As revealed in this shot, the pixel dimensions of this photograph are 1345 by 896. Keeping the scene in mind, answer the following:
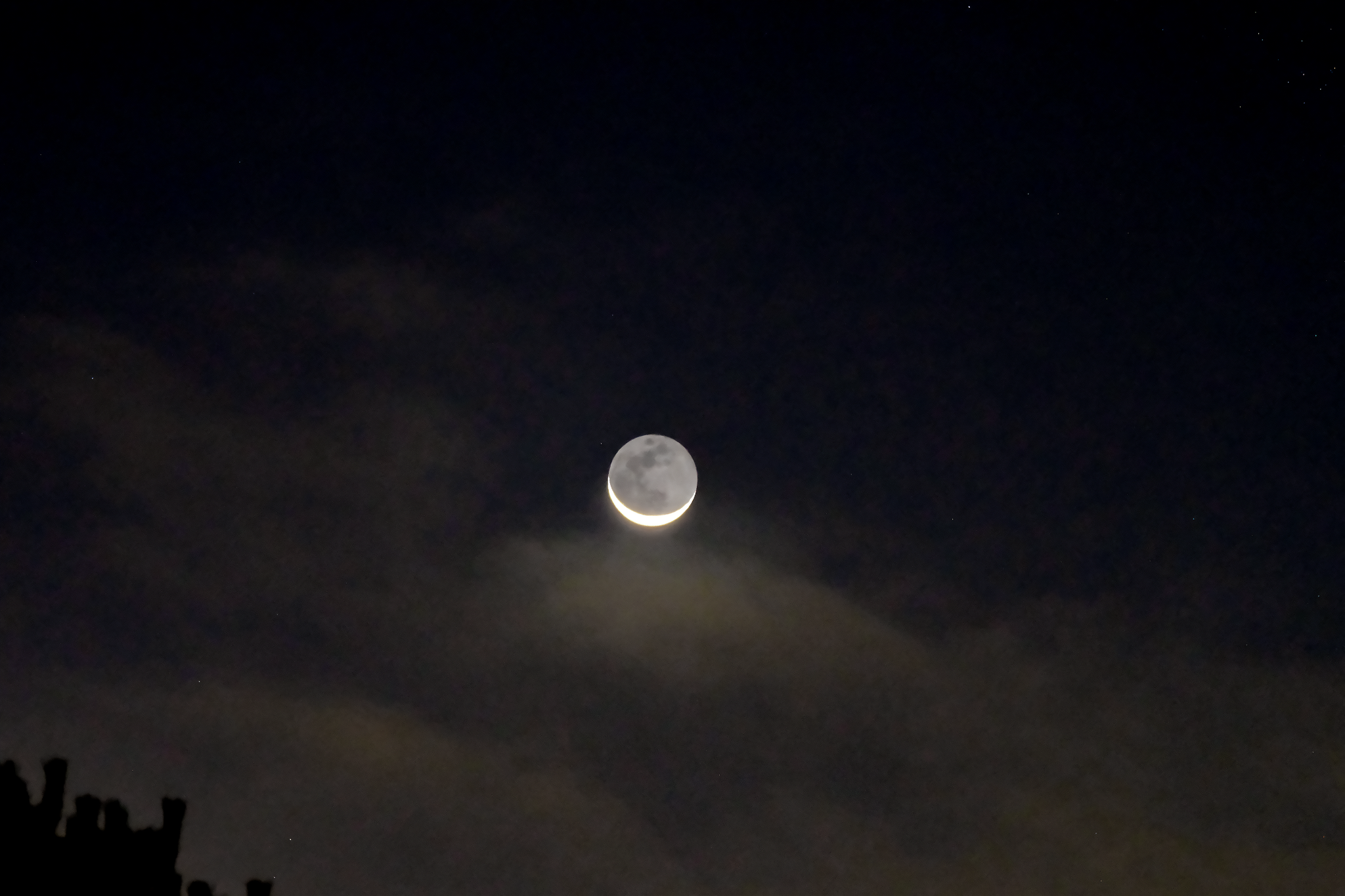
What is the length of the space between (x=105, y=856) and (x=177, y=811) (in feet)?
8.03

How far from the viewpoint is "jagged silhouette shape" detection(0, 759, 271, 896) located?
3002 centimetres

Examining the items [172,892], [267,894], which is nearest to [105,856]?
[172,892]

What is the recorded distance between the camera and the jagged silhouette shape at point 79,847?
3002 cm

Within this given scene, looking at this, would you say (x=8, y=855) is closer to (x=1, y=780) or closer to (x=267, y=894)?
(x=1, y=780)

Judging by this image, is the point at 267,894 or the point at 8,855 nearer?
the point at 8,855

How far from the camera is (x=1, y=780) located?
30062 millimetres

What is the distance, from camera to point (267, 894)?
1431 inches

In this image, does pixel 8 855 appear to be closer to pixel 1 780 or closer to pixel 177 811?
A: pixel 1 780

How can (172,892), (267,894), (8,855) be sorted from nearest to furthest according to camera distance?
(8,855) < (172,892) < (267,894)

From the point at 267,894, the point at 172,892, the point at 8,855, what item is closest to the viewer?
the point at 8,855

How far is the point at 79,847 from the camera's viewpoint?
31062mm

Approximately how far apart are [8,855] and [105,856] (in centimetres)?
238

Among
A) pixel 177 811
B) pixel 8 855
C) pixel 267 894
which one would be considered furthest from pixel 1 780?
pixel 267 894

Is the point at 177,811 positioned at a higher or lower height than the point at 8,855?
higher
